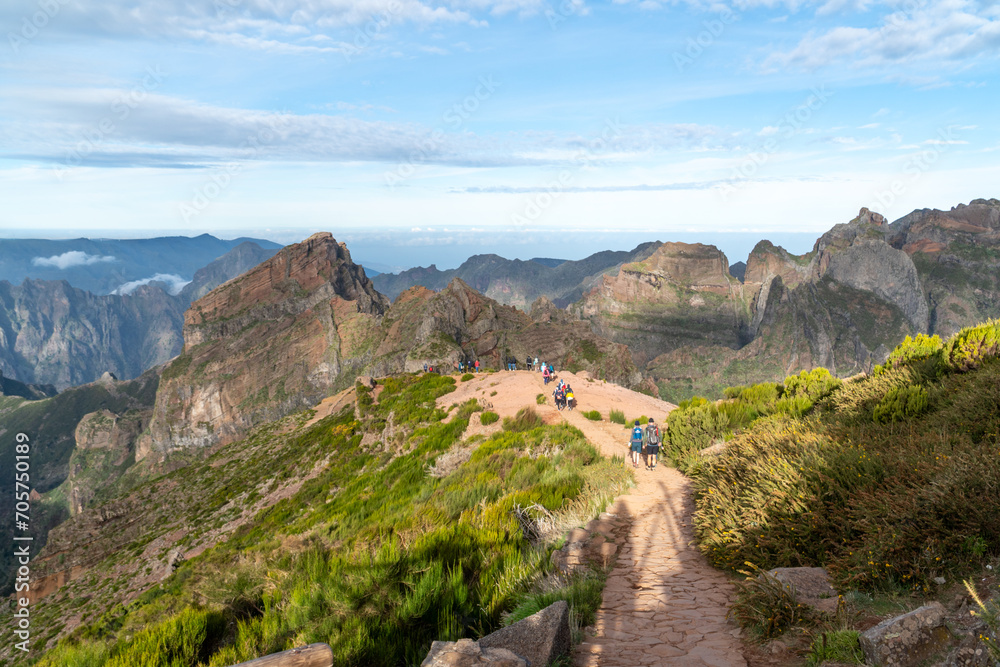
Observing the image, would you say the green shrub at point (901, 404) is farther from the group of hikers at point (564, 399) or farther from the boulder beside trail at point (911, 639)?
the group of hikers at point (564, 399)

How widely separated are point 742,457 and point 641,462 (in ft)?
20.8

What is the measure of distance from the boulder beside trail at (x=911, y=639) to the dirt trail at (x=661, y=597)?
1.48 m

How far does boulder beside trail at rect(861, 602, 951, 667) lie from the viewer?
12.7 feet

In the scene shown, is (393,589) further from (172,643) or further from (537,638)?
(172,643)

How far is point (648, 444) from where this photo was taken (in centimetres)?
1534

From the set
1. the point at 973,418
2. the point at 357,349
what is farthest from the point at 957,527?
the point at 357,349

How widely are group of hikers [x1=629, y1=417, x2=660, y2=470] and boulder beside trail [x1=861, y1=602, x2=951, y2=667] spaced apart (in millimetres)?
11283

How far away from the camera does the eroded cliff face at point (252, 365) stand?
168m

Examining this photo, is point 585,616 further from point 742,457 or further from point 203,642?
point 742,457

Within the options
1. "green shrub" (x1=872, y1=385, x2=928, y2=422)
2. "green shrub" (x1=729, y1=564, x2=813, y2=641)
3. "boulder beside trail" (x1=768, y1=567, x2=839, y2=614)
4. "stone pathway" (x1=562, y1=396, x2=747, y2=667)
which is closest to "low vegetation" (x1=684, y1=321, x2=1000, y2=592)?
"green shrub" (x1=872, y1=385, x2=928, y2=422)

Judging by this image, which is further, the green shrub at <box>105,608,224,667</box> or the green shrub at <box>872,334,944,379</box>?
the green shrub at <box>872,334,944,379</box>

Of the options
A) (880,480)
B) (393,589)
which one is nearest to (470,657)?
(393,589)

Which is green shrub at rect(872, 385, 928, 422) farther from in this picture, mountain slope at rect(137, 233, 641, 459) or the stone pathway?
mountain slope at rect(137, 233, 641, 459)

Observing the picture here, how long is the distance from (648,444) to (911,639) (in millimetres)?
11559
